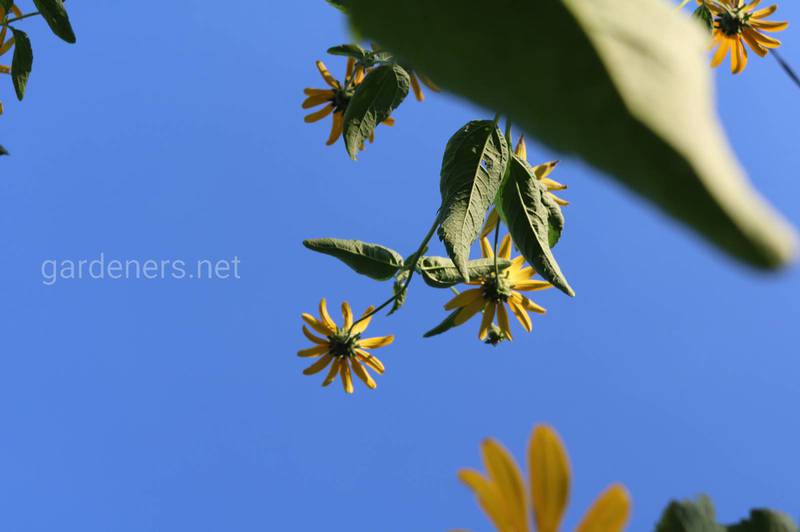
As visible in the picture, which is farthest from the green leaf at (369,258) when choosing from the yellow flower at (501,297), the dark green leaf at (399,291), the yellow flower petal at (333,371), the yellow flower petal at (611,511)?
the yellow flower petal at (611,511)

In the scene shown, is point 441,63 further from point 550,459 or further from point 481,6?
point 550,459

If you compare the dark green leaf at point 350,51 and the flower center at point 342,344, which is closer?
the dark green leaf at point 350,51

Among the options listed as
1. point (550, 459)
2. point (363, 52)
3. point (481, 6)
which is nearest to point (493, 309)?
point (363, 52)

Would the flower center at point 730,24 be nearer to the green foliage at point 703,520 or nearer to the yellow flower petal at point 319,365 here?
the yellow flower petal at point 319,365

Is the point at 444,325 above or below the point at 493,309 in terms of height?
below

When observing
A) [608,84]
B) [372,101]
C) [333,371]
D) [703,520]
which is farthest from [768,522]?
[333,371]
